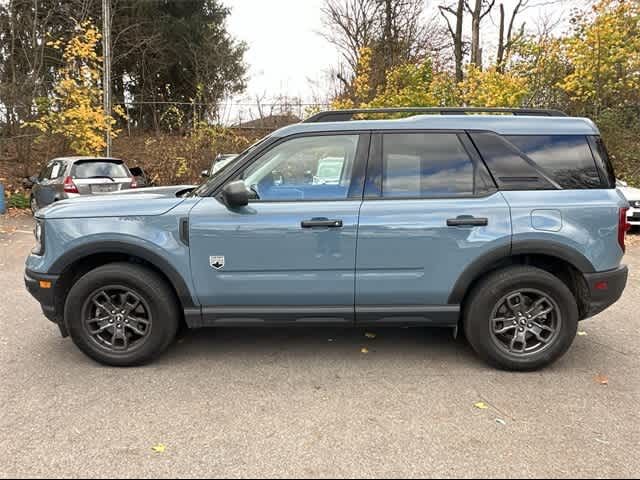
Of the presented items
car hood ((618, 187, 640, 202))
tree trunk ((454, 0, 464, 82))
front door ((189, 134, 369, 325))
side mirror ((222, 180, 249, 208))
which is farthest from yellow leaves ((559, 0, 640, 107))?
side mirror ((222, 180, 249, 208))

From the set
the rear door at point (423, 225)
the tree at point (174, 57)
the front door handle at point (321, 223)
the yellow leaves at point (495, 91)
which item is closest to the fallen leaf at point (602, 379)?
the rear door at point (423, 225)

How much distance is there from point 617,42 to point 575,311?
42.3ft

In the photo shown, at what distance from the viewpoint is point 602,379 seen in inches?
142

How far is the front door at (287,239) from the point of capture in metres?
3.55

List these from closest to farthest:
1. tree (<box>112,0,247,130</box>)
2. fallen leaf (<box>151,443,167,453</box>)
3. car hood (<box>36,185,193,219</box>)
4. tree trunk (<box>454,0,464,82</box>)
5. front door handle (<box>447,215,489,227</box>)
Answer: fallen leaf (<box>151,443,167,453</box>)
front door handle (<box>447,215,489,227</box>)
car hood (<box>36,185,193,219</box>)
tree (<box>112,0,247,130</box>)
tree trunk (<box>454,0,464,82</box>)

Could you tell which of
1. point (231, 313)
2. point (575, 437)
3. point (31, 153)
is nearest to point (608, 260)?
point (575, 437)

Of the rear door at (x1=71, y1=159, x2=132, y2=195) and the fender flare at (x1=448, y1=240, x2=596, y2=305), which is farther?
the rear door at (x1=71, y1=159, x2=132, y2=195)

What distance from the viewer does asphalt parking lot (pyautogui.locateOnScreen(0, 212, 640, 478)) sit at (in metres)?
2.57

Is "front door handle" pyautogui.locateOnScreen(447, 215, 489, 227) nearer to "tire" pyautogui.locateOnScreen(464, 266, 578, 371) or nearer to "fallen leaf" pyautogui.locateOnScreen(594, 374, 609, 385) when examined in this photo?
"tire" pyautogui.locateOnScreen(464, 266, 578, 371)

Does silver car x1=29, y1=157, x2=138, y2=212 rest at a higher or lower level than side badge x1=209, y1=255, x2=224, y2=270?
higher

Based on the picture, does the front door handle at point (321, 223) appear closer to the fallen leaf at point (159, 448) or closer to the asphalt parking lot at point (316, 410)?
the asphalt parking lot at point (316, 410)

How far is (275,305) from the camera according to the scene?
3.65 m

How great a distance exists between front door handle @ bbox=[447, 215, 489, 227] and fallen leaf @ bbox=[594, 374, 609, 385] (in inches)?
56.6

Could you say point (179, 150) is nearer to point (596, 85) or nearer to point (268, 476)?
point (596, 85)
